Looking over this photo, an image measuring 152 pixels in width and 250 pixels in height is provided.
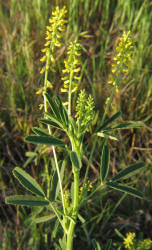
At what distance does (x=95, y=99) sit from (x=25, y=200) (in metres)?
1.03

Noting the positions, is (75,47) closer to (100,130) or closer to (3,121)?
(100,130)

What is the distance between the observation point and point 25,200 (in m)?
1.02

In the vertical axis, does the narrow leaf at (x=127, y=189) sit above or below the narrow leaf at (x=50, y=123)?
below

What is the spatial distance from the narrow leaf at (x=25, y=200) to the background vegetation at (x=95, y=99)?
241mm

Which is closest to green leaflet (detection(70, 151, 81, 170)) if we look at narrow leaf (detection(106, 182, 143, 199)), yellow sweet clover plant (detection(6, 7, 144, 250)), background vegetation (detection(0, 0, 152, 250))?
yellow sweet clover plant (detection(6, 7, 144, 250))

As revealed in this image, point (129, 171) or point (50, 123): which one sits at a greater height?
point (50, 123)

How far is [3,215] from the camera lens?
5.41 feet

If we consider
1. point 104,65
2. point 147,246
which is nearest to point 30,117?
point 104,65

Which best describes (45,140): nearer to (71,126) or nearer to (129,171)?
(71,126)

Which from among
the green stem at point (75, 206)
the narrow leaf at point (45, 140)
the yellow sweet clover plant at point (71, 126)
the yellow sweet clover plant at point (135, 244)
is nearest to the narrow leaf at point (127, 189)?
the yellow sweet clover plant at point (71, 126)

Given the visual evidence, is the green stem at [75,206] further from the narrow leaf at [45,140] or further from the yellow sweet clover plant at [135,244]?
the yellow sweet clover plant at [135,244]

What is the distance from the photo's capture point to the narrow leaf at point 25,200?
969 mm

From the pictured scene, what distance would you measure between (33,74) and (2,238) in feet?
3.26

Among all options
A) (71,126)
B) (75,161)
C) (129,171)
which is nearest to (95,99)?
(129,171)
